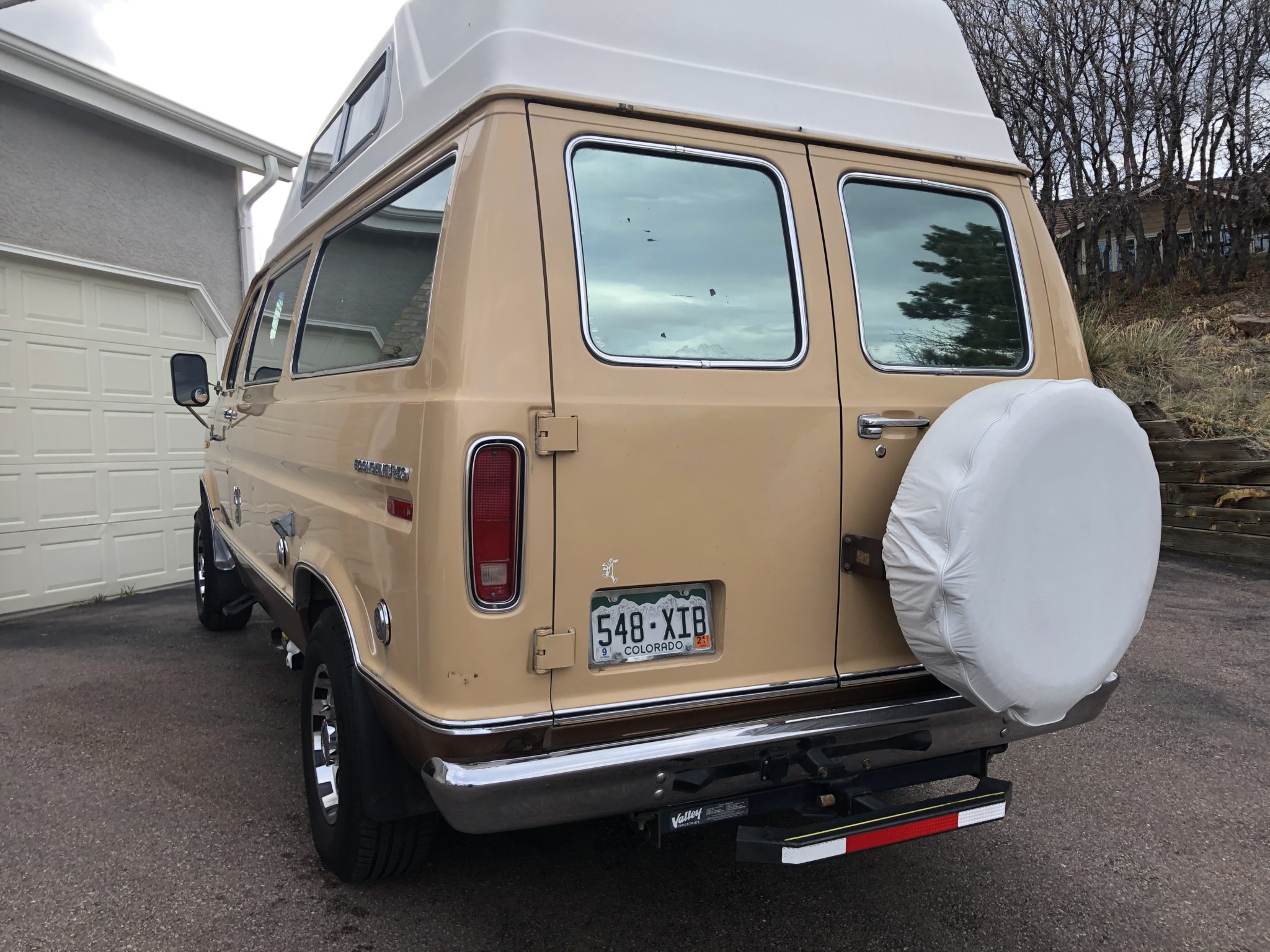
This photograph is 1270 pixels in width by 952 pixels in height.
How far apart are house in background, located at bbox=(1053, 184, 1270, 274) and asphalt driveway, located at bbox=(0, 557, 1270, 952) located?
14351 millimetres

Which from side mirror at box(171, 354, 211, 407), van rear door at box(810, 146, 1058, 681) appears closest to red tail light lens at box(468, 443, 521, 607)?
van rear door at box(810, 146, 1058, 681)

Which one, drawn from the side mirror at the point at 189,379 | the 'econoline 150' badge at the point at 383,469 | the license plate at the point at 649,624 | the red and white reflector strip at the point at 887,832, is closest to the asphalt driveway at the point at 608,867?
the red and white reflector strip at the point at 887,832

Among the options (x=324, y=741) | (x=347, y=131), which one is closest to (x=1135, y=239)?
(x=347, y=131)

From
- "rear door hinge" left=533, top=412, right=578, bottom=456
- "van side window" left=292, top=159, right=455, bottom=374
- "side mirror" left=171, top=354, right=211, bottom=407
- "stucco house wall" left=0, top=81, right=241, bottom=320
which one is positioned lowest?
"rear door hinge" left=533, top=412, right=578, bottom=456

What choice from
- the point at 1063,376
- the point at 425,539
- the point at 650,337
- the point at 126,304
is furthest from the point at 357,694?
the point at 126,304

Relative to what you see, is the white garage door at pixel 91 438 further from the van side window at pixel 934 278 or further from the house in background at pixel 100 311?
the van side window at pixel 934 278

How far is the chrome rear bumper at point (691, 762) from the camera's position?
2.19m

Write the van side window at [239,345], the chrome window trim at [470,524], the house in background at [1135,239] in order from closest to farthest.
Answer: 1. the chrome window trim at [470,524]
2. the van side window at [239,345]
3. the house in background at [1135,239]

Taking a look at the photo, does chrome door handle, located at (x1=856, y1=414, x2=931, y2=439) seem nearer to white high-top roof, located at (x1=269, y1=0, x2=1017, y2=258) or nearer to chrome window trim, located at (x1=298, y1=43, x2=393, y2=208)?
white high-top roof, located at (x1=269, y1=0, x2=1017, y2=258)

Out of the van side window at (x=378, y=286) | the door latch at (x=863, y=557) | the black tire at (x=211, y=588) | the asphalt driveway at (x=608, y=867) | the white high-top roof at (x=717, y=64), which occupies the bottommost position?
the asphalt driveway at (x=608, y=867)

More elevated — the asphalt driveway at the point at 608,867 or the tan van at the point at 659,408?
the tan van at the point at 659,408

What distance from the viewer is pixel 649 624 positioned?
94.7 inches

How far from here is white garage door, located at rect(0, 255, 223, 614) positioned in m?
7.04

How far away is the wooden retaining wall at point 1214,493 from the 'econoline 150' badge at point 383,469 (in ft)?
22.0
